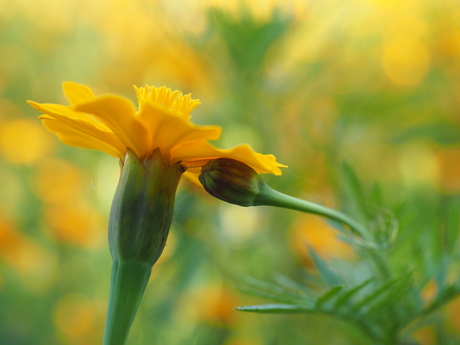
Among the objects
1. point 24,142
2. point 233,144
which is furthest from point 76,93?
point 24,142

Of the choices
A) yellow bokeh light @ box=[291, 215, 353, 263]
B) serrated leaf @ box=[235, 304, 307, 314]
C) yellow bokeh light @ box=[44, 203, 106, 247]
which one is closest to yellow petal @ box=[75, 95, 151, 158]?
serrated leaf @ box=[235, 304, 307, 314]

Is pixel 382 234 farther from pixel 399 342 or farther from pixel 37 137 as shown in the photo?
pixel 37 137

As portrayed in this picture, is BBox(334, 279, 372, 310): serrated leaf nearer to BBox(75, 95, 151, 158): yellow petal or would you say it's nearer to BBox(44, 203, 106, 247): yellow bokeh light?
BBox(75, 95, 151, 158): yellow petal

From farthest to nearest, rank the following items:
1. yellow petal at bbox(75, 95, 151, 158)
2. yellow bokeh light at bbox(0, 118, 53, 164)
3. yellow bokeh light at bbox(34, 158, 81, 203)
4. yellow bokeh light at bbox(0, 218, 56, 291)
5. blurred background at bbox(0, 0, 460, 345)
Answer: yellow bokeh light at bbox(0, 118, 53, 164)
yellow bokeh light at bbox(34, 158, 81, 203)
yellow bokeh light at bbox(0, 218, 56, 291)
blurred background at bbox(0, 0, 460, 345)
yellow petal at bbox(75, 95, 151, 158)

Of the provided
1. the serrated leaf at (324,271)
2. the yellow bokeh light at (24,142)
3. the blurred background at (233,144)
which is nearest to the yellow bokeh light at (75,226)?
the blurred background at (233,144)

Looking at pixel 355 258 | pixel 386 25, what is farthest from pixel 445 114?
pixel 355 258

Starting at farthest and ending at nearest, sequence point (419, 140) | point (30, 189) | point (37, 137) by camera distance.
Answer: point (37, 137) → point (30, 189) → point (419, 140)

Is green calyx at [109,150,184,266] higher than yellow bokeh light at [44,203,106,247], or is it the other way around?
yellow bokeh light at [44,203,106,247]

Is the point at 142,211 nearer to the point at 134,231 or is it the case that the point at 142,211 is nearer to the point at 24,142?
the point at 134,231
